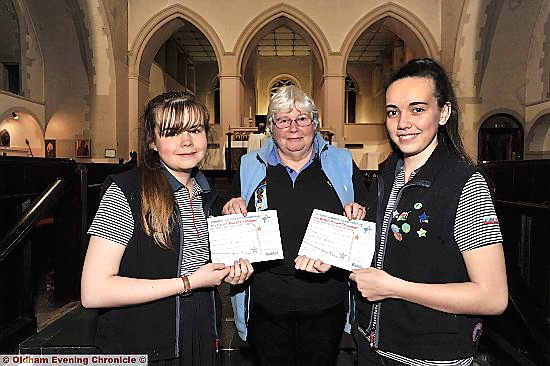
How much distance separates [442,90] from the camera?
1.32 m

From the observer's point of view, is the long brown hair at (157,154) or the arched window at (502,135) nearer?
the long brown hair at (157,154)

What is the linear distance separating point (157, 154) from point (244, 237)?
0.44 m

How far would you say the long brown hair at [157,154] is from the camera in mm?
1343

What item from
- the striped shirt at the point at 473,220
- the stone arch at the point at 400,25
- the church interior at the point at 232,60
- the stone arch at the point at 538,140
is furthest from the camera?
the stone arch at the point at 400,25

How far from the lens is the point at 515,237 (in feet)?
11.9

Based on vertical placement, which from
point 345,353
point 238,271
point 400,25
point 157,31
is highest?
point 400,25

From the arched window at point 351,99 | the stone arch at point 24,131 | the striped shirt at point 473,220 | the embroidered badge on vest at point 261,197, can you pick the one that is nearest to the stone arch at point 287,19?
the stone arch at point 24,131

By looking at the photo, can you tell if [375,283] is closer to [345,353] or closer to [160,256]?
[160,256]

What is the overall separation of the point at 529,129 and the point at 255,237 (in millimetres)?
12316

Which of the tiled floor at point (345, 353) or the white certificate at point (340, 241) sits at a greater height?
the white certificate at point (340, 241)

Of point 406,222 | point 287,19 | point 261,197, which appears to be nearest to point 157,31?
point 287,19

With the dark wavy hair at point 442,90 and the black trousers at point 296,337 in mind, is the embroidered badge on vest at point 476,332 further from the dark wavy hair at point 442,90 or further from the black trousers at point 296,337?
the black trousers at point 296,337

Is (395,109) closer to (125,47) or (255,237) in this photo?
(255,237)

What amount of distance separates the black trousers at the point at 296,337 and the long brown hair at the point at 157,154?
690mm
